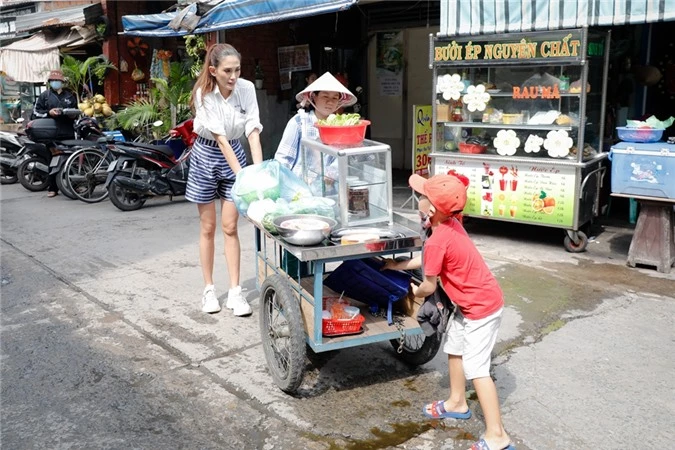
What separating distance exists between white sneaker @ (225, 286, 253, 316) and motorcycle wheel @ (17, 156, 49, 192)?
6.80m

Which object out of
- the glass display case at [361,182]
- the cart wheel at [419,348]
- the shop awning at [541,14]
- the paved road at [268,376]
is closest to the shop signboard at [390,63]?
the shop awning at [541,14]

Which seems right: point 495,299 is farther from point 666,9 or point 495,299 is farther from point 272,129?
point 272,129

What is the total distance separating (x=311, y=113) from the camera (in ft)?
14.5

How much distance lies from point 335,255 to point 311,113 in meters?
1.48

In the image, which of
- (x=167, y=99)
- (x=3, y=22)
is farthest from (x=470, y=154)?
(x=3, y=22)

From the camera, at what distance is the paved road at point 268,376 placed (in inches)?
130

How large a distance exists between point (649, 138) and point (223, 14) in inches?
233

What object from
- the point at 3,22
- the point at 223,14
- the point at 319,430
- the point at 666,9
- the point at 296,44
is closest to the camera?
the point at 319,430

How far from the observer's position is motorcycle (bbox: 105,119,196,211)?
8844 millimetres

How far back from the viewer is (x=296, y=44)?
11.5 meters

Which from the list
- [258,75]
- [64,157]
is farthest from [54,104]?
[258,75]

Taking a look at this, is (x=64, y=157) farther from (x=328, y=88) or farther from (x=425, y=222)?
(x=425, y=222)

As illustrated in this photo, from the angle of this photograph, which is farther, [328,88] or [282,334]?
[328,88]

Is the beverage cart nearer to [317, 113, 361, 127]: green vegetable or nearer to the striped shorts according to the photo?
[317, 113, 361, 127]: green vegetable
